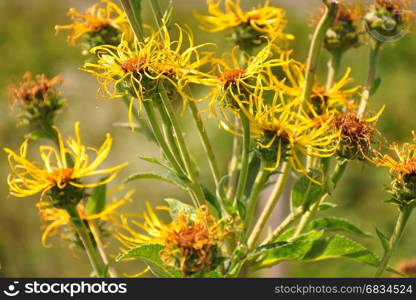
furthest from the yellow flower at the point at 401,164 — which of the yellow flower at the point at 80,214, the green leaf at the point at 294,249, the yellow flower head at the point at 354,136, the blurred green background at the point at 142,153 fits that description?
the blurred green background at the point at 142,153

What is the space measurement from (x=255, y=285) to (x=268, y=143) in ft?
0.56

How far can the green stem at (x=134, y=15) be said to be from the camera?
706 mm

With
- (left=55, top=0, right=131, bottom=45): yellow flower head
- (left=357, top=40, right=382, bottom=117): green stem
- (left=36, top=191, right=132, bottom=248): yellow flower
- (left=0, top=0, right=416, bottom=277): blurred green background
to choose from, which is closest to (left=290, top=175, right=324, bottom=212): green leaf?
Result: (left=357, top=40, right=382, bottom=117): green stem

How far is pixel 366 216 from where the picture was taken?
245cm

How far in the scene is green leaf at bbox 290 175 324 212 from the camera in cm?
79

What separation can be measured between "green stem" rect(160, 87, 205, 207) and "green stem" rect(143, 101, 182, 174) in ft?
0.05

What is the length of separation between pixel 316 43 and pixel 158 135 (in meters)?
0.22

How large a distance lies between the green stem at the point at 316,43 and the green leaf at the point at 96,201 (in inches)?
13.0

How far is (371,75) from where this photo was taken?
3.02 ft

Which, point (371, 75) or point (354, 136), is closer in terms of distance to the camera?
point (354, 136)

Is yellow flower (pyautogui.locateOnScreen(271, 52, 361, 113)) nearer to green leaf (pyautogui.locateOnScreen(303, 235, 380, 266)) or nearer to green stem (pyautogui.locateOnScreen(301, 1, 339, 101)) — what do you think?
green stem (pyautogui.locateOnScreen(301, 1, 339, 101))

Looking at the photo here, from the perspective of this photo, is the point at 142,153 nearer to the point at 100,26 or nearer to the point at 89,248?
the point at 100,26

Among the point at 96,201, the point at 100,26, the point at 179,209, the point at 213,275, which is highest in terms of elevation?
the point at 100,26

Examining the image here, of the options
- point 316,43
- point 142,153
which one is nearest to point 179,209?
→ point 316,43
